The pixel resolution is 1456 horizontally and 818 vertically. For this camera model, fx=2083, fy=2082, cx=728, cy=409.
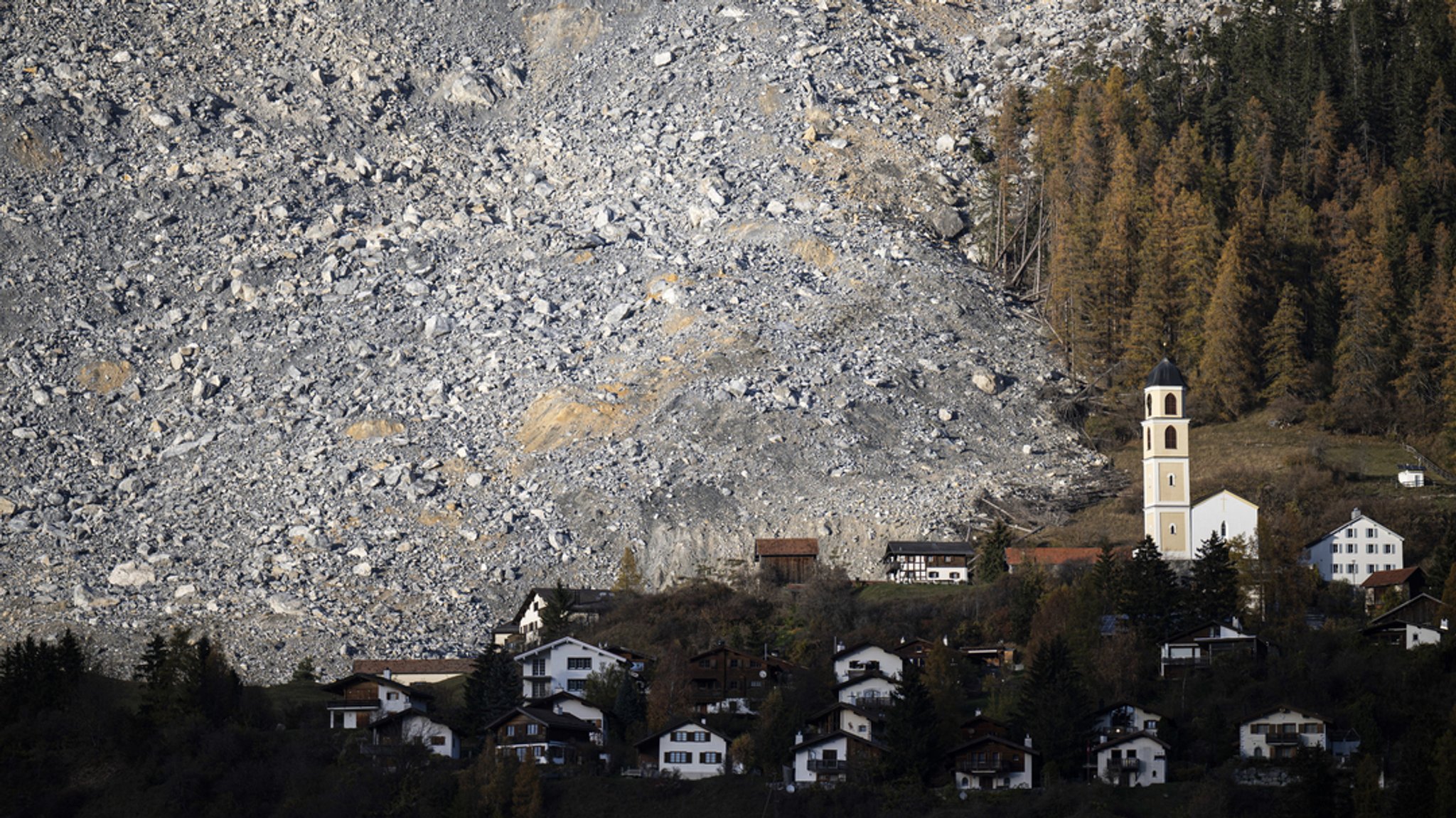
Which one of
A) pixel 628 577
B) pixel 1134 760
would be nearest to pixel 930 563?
pixel 628 577

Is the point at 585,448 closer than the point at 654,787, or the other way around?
the point at 654,787

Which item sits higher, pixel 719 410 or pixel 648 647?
pixel 719 410

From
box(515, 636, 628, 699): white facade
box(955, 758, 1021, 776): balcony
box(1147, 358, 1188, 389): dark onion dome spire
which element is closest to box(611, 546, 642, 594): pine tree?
box(515, 636, 628, 699): white facade

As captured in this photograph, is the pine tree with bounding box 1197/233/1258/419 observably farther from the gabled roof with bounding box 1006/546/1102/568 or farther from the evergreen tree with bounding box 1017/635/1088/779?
the evergreen tree with bounding box 1017/635/1088/779

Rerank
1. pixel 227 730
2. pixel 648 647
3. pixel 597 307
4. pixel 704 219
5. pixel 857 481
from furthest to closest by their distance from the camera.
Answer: pixel 704 219, pixel 597 307, pixel 857 481, pixel 648 647, pixel 227 730

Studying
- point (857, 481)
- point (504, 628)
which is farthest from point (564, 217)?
point (504, 628)

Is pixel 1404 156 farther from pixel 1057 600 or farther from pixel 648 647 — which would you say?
pixel 648 647
